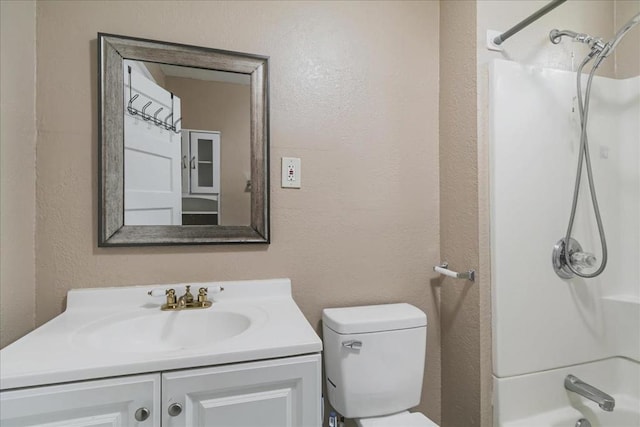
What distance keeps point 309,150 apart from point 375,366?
92 cm

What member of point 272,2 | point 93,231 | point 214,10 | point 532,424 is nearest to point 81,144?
point 93,231

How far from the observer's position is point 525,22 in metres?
1.17

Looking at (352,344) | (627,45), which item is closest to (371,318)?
(352,344)

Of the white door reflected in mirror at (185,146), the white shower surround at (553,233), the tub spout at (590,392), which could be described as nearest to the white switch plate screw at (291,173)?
the white door reflected in mirror at (185,146)

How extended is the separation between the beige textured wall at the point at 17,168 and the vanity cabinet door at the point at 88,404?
0.41 m

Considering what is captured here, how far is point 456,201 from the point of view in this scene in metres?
1.41

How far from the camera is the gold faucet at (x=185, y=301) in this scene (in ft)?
3.72

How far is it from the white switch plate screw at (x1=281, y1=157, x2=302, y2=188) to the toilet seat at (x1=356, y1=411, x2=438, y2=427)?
0.97 meters

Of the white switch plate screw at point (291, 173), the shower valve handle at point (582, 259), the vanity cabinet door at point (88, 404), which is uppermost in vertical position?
the white switch plate screw at point (291, 173)

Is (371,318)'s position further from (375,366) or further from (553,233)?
(553,233)

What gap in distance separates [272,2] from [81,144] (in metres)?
0.94

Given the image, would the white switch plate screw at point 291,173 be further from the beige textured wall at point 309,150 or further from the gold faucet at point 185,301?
the gold faucet at point 185,301

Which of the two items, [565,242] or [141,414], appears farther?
[565,242]

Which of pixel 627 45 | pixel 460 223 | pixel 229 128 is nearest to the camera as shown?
pixel 229 128
